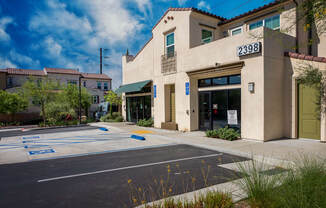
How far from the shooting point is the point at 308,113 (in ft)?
29.8

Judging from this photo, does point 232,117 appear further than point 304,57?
Yes

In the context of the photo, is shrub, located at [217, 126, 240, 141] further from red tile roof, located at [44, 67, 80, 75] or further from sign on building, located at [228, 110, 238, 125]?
red tile roof, located at [44, 67, 80, 75]

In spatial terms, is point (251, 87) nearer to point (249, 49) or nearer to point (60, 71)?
point (249, 49)

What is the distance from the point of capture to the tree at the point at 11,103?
2249cm

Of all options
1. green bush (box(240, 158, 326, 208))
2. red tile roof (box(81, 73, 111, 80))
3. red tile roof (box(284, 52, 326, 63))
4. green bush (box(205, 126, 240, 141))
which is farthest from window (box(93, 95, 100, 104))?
green bush (box(240, 158, 326, 208))

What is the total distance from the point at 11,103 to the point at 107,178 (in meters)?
23.9

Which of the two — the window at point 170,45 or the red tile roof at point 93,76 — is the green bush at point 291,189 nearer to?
the window at point 170,45

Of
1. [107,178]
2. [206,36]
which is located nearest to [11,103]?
[206,36]

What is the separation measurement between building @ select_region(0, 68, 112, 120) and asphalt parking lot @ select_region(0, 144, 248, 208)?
25.3 m

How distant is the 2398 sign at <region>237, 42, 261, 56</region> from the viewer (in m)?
8.90

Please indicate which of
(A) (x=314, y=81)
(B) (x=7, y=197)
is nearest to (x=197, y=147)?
(A) (x=314, y=81)

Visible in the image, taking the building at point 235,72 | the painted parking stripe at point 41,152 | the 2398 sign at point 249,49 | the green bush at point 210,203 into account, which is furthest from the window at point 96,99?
the green bush at point 210,203

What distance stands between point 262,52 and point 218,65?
2312mm

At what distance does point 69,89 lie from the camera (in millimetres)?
27328
